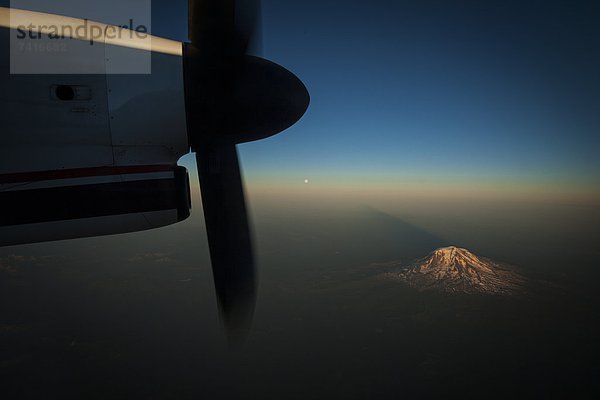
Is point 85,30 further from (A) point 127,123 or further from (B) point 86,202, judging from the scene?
(B) point 86,202

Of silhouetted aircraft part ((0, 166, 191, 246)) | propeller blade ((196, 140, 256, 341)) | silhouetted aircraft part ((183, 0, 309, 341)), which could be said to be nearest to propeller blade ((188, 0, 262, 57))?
silhouetted aircraft part ((183, 0, 309, 341))

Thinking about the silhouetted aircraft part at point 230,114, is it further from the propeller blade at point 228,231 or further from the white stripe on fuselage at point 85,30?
the white stripe on fuselage at point 85,30

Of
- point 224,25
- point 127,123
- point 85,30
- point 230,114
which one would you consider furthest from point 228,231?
point 85,30

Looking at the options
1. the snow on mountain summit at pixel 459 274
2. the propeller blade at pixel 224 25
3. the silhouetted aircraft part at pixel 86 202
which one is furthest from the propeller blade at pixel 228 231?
the snow on mountain summit at pixel 459 274

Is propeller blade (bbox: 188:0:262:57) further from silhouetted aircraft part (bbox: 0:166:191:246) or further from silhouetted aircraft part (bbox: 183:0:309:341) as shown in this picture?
silhouetted aircraft part (bbox: 0:166:191:246)

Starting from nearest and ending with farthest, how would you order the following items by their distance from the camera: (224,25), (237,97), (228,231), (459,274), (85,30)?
(85,30)
(224,25)
(237,97)
(228,231)
(459,274)
